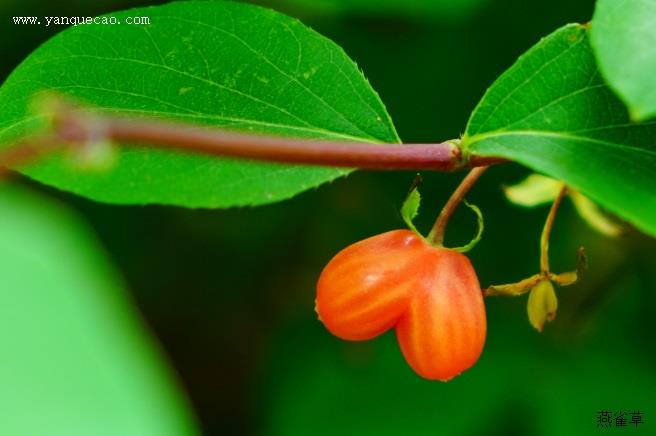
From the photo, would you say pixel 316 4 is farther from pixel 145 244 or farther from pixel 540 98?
pixel 540 98

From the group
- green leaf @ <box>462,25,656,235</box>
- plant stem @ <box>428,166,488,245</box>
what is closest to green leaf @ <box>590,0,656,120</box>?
green leaf @ <box>462,25,656,235</box>

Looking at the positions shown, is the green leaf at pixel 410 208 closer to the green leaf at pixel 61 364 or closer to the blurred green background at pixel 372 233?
the green leaf at pixel 61 364

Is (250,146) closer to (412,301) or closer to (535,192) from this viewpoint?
(412,301)

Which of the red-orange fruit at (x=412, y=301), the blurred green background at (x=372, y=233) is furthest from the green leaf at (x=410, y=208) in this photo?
the blurred green background at (x=372, y=233)

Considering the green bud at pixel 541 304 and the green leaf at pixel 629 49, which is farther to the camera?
the green bud at pixel 541 304

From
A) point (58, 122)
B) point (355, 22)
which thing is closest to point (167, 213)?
point (355, 22)

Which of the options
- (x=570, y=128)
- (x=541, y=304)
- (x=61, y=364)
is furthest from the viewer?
(x=541, y=304)

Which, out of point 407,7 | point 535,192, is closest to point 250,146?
point 535,192
